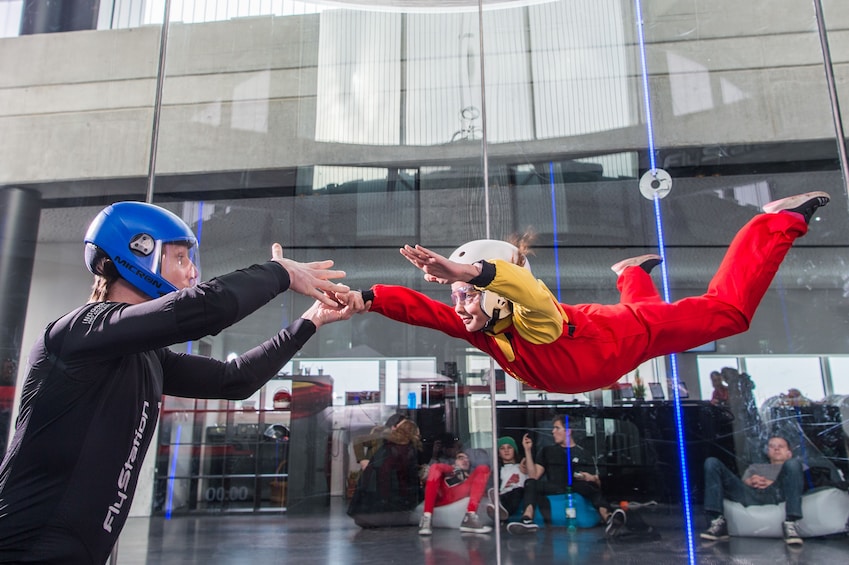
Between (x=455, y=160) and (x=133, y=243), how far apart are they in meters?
2.60

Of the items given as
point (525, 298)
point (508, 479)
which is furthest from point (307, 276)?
point (508, 479)

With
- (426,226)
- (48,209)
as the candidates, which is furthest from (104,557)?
(48,209)

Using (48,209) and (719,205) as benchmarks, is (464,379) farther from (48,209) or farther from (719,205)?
(48,209)

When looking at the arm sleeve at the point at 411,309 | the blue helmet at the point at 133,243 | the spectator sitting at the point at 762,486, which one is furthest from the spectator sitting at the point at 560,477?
the blue helmet at the point at 133,243

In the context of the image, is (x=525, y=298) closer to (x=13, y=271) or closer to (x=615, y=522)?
(x=615, y=522)

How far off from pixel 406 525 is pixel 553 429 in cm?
103

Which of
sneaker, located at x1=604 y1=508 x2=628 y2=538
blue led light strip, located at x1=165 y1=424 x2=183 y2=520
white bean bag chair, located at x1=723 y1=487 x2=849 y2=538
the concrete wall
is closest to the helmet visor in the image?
the concrete wall

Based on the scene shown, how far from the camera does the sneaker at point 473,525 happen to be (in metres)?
3.01

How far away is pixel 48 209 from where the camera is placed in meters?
3.80

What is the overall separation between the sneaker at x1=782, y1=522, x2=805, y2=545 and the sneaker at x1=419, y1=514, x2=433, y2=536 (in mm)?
2071

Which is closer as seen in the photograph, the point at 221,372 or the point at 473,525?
the point at 221,372

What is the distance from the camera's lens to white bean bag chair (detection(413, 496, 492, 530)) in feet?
10.0

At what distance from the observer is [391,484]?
317 cm

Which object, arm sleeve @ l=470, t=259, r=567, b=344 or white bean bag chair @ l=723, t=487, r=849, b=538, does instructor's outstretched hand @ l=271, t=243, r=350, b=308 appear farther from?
white bean bag chair @ l=723, t=487, r=849, b=538
